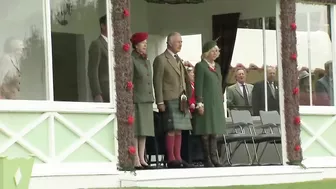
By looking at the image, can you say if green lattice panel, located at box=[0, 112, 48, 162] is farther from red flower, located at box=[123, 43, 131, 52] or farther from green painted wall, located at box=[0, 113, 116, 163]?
red flower, located at box=[123, 43, 131, 52]

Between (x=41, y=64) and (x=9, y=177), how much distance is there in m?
3.59

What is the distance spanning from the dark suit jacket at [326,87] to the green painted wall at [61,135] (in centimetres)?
455

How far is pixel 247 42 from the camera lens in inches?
655

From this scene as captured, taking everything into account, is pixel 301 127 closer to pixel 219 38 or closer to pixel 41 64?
pixel 219 38

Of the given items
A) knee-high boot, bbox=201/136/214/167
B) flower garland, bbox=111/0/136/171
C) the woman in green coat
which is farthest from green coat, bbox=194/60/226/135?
flower garland, bbox=111/0/136/171

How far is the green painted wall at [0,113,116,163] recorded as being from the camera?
10.7 m

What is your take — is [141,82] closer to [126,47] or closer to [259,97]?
[126,47]

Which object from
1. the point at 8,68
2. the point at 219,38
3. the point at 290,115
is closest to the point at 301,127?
the point at 290,115

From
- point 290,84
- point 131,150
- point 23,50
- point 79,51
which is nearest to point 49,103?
point 23,50

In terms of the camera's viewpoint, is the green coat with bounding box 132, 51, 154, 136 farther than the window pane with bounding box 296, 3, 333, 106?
No

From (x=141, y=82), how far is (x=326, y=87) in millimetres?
4073

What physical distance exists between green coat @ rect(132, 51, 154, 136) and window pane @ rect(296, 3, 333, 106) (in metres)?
3.20

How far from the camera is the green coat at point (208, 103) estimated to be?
13.1m

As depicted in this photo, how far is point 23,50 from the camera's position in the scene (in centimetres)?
1097
